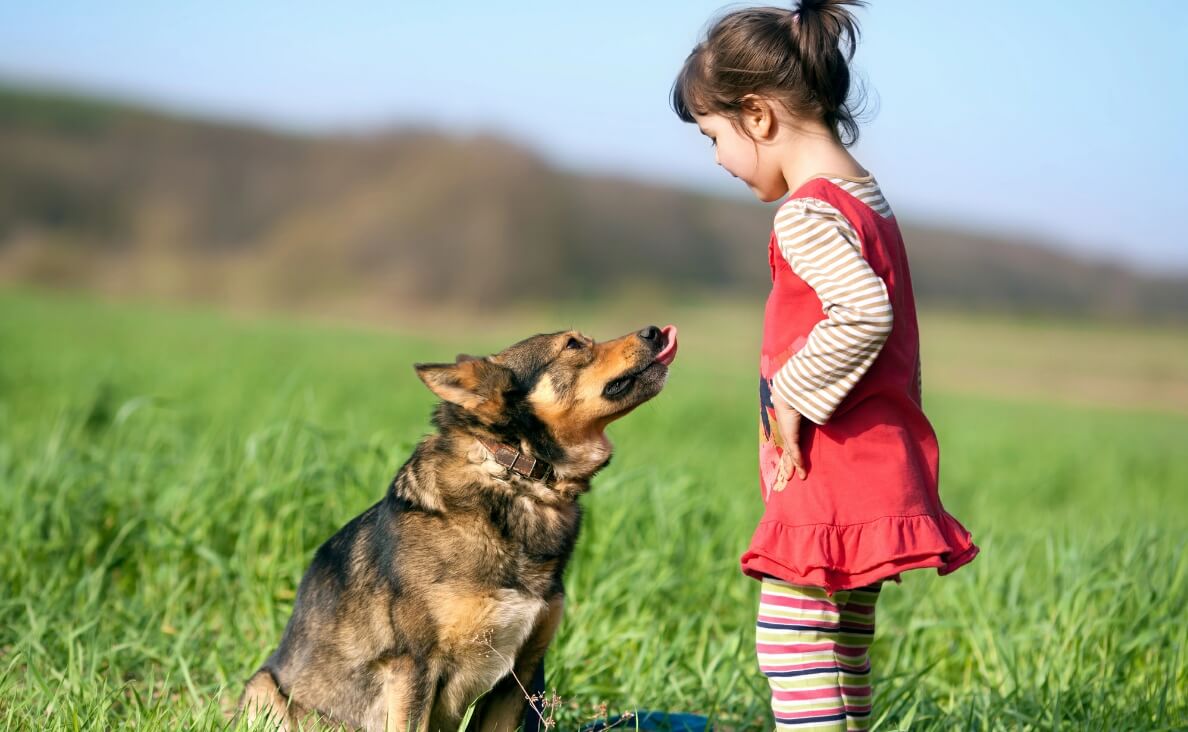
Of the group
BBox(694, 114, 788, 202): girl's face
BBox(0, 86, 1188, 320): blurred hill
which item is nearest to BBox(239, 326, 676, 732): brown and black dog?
BBox(694, 114, 788, 202): girl's face

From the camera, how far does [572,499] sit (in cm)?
314

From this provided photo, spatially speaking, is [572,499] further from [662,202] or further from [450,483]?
[662,202]

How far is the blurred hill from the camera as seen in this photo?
42.3 meters

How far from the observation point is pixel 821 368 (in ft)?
8.11

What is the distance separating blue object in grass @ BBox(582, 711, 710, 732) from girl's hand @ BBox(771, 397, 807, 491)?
94 centimetres

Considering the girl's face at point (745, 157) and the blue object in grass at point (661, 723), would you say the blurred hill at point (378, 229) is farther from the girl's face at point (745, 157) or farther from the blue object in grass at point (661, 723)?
the girl's face at point (745, 157)

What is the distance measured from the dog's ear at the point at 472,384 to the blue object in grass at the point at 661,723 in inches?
40.3

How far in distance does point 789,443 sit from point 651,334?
2.49 feet

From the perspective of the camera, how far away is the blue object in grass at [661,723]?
10.5 ft

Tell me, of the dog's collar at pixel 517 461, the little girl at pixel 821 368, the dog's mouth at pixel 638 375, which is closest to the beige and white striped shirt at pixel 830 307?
the little girl at pixel 821 368

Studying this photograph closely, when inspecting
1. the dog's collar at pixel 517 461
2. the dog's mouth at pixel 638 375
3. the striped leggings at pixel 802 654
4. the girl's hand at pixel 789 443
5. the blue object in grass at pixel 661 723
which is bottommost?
the blue object in grass at pixel 661 723

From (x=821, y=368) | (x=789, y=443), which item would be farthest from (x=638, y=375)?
(x=821, y=368)

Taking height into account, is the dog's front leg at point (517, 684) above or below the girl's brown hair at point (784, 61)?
below

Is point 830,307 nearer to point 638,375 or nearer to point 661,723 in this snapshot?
point 638,375
